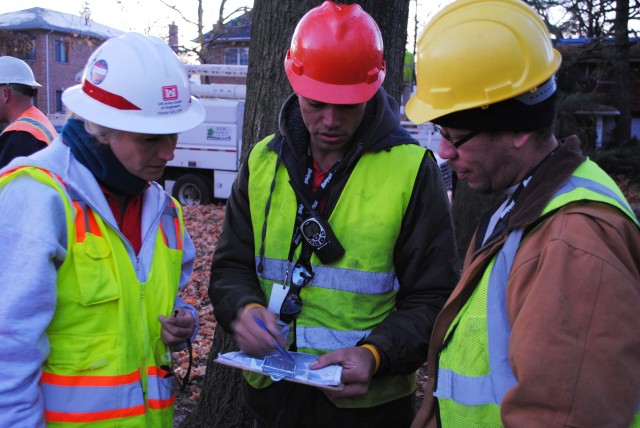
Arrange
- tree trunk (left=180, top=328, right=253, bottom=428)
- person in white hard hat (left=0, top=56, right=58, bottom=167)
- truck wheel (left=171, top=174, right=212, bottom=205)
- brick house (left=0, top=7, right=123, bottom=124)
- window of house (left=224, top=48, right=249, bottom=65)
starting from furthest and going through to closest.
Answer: window of house (left=224, top=48, right=249, bottom=65) < brick house (left=0, top=7, right=123, bottom=124) < truck wheel (left=171, top=174, right=212, bottom=205) < person in white hard hat (left=0, top=56, right=58, bottom=167) < tree trunk (left=180, top=328, right=253, bottom=428)

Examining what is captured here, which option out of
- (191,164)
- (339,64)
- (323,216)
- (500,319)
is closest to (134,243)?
(323,216)

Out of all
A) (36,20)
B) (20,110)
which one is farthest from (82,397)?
(36,20)

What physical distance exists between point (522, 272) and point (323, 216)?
1018mm

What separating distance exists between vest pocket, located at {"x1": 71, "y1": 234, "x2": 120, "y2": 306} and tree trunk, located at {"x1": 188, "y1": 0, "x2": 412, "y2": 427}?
1.58m

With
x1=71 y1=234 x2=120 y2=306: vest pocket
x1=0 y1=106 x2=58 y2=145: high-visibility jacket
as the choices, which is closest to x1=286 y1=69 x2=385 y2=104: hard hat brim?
x1=71 y1=234 x2=120 y2=306: vest pocket

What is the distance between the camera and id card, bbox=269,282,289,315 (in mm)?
2574

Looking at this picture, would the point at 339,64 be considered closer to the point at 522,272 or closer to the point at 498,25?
the point at 498,25

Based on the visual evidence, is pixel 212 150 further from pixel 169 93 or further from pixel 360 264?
pixel 360 264

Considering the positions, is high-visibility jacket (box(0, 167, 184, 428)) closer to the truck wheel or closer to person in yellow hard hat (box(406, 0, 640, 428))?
person in yellow hard hat (box(406, 0, 640, 428))

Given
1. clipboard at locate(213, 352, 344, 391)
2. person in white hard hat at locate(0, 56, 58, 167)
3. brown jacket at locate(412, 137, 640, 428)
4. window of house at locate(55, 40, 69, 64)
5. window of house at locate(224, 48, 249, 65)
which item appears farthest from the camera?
window of house at locate(55, 40, 69, 64)

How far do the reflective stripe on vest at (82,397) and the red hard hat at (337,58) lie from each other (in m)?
1.29

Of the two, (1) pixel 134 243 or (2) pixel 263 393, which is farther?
(2) pixel 263 393

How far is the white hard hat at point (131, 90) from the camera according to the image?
2316 millimetres

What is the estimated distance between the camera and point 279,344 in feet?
7.87
